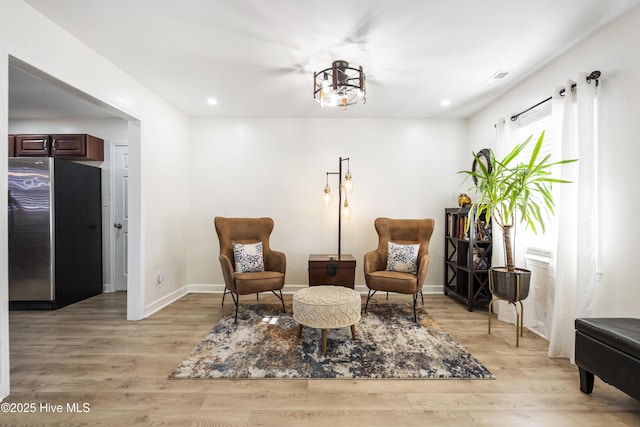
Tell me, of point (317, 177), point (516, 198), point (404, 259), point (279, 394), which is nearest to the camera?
point (279, 394)

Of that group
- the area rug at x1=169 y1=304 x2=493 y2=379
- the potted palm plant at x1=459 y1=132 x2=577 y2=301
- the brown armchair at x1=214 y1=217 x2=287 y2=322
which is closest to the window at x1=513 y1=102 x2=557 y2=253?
the potted palm plant at x1=459 y1=132 x2=577 y2=301

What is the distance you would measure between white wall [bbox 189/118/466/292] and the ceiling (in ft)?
2.62

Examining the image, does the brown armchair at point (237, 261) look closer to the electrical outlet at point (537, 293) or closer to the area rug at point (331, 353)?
the area rug at point (331, 353)

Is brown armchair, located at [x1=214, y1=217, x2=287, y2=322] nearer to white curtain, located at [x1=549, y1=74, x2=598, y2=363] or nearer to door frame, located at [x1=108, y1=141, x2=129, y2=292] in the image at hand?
door frame, located at [x1=108, y1=141, x2=129, y2=292]

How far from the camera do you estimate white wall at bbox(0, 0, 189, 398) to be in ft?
5.92

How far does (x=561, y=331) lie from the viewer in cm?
227

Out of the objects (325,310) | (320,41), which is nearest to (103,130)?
(320,41)

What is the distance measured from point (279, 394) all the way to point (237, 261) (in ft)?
5.85

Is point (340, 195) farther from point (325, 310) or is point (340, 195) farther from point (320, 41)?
point (320, 41)

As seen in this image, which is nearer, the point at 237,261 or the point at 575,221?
the point at 575,221

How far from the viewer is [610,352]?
64.2 inches

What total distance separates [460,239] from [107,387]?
3.64m

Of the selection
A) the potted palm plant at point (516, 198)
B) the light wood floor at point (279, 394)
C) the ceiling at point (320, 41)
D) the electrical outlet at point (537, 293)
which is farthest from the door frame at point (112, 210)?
the electrical outlet at point (537, 293)

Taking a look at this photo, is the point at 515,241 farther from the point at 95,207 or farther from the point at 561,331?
the point at 95,207
